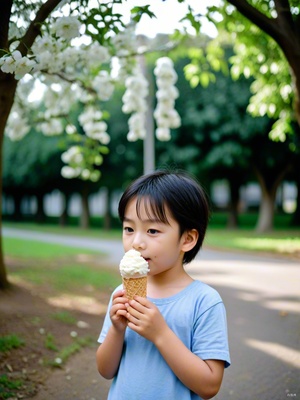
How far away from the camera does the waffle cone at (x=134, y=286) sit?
6.16ft

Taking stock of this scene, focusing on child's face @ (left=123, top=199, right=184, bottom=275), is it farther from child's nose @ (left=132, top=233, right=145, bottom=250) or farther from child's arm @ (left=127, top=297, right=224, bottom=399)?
child's arm @ (left=127, top=297, right=224, bottom=399)

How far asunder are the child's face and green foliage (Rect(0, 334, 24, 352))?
2966 millimetres

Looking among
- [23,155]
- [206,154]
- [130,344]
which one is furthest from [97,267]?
[23,155]

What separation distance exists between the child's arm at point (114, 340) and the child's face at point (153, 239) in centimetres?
19

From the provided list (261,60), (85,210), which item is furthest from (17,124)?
(85,210)

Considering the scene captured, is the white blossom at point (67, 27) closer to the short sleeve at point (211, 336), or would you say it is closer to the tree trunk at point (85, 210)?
the short sleeve at point (211, 336)

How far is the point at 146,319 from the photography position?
185cm

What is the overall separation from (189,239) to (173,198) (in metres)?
0.22

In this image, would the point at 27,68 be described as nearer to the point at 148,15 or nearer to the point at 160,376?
the point at 148,15

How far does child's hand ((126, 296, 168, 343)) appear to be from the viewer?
1850 millimetres

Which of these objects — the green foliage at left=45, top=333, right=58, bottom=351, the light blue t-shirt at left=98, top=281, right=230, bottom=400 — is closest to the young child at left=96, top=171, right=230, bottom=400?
the light blue t-shirt at left=98, top=281, right=230, bottom=400

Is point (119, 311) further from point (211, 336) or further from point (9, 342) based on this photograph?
point (9, 342)

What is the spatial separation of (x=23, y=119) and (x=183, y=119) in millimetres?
15735

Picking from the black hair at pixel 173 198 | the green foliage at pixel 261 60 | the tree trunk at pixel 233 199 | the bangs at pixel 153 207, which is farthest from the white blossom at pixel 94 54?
the tree trunk at pixel 233 199
